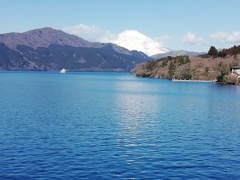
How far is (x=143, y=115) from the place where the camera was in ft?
268

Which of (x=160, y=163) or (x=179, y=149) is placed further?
(x=179, y=149)

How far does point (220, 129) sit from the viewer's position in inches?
2511

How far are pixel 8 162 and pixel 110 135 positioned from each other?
1952cm

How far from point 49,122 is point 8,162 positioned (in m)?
27.8

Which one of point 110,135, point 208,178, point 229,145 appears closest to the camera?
point 208,178

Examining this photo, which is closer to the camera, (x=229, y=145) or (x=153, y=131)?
(x=229, y=145)

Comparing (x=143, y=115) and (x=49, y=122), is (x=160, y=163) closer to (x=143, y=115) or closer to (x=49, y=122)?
(x=49, y=122)

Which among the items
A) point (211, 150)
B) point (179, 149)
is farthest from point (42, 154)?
point (211, 150)

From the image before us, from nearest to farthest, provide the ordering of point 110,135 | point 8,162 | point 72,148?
point 8,162 → point 72,148 → point 110,135

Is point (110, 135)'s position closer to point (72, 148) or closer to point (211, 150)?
point (72, 148)

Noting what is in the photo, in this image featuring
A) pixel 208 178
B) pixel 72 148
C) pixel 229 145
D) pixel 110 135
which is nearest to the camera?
pixel 208 178

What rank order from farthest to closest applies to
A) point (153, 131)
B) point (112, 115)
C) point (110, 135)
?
point (112, 115) → point (153, 131) → point (110, 135)

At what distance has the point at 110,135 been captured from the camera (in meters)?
56.2

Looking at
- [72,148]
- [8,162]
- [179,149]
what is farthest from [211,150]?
[8,162]
